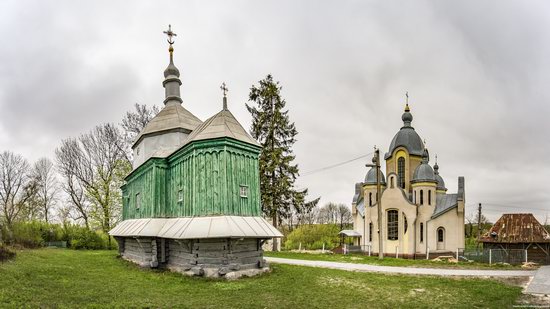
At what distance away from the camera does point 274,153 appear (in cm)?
2648

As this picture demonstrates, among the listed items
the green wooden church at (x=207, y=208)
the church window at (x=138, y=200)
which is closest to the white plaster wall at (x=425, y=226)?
the green wooden church at (x=207, y=208)

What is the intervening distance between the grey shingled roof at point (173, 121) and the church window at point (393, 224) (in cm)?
1665

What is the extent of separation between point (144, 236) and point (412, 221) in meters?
19.4

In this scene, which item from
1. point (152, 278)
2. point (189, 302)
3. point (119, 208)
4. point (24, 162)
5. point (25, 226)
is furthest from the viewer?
point (24, 162)

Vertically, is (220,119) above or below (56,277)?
above

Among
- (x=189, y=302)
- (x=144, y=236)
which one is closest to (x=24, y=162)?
(x=144, y=236)

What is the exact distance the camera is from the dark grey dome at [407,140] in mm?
27625

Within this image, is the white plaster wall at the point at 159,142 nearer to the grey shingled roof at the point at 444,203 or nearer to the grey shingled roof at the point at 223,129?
the grey shingled roof at the point at 223,129

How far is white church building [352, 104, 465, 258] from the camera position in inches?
1006

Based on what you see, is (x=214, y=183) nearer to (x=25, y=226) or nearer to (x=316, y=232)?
(x=25, y=226)

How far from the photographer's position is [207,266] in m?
12.6

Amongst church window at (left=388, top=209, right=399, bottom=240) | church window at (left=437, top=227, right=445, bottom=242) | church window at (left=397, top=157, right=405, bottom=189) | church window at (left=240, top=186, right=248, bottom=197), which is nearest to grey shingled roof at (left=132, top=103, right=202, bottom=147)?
church window at (left=240, top=186, right=248, bottom=197)

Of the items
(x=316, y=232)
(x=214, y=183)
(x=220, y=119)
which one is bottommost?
(x=316, y=232)

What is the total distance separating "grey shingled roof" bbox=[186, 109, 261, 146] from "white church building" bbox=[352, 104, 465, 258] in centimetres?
1614
